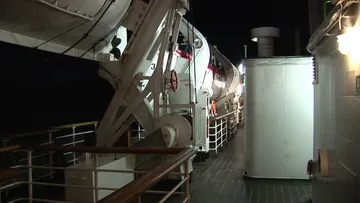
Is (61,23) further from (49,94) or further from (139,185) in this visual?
(49,94)

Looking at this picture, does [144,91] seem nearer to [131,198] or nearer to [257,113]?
[257,113]

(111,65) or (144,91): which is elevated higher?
(111,65)

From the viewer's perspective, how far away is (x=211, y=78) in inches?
416

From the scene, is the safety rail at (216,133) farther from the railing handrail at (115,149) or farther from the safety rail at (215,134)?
the railing handrail at (115,149)

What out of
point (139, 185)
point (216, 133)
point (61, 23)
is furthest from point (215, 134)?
point (139, 185)

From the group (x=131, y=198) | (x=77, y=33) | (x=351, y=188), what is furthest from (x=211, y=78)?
(x=131, y=198)

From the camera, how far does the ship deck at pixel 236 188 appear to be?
4836 millimetres

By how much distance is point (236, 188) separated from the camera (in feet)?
17.7

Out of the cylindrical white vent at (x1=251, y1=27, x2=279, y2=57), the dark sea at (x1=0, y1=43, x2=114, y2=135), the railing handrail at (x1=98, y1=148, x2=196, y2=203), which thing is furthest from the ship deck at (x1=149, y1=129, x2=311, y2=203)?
the dark sea at (x1=0, y1=43, x2=114, y2=135)

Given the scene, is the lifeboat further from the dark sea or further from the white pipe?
the dark sea

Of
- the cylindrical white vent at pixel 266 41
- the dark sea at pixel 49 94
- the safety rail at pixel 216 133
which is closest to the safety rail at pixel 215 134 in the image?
the safety rail at pixel 216 133

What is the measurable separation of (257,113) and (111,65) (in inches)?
109

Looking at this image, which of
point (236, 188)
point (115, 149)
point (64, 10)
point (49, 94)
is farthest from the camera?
point (49, 94)

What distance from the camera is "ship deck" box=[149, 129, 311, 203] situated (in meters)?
4.84
